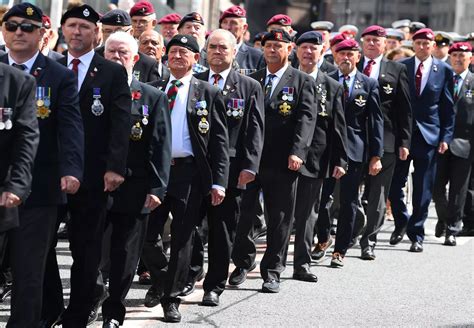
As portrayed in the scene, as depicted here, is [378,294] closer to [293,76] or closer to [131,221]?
[293,76]

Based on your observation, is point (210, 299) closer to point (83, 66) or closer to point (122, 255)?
point (122, 255)

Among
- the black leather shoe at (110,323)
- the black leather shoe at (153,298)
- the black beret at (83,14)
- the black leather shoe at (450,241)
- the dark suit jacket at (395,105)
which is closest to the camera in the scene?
the black beret at (83,14)

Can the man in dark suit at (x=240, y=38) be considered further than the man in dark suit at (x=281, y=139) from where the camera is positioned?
Yes

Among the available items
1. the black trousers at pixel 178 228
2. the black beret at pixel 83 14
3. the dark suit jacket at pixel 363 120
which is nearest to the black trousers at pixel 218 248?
the black trousers at pixel 178 228

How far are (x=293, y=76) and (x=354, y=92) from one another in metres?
1.90

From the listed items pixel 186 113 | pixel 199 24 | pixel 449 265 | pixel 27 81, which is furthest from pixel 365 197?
pixel 27 81

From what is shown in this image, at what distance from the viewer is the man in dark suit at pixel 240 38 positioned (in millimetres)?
13840

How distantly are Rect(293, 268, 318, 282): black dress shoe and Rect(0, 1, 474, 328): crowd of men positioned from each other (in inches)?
0.5

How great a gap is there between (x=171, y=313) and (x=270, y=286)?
1700 mm

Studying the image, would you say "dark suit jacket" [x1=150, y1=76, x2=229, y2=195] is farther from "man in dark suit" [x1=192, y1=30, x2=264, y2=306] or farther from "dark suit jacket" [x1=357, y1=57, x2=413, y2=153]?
"dark suit jacket" [x1=357, y1=57, x2=413, y2=153]

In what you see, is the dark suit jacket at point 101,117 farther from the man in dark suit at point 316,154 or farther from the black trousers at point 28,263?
the man in dark suit at point 316,154

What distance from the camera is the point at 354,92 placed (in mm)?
13086

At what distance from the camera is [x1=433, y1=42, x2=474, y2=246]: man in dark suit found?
1549 centimetres

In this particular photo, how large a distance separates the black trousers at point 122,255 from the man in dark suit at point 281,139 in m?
2.27
